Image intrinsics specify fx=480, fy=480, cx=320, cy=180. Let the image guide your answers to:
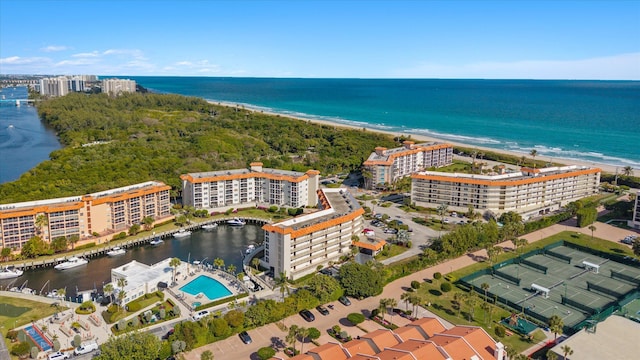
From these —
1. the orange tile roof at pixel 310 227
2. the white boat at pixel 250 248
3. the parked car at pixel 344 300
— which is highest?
the orange tile roof at pixel 310 227

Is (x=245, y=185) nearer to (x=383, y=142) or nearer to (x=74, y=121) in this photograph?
(x=383, y=142)

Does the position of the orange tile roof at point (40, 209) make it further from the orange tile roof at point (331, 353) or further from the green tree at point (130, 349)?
the orange tile roof at point (331, 353)

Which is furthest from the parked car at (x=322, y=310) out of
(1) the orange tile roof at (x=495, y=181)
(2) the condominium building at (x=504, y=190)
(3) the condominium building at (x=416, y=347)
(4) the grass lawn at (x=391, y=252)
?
(1) the orange tile roof at (x=495, y=181)

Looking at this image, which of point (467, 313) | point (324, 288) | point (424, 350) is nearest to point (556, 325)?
point (467, 313)

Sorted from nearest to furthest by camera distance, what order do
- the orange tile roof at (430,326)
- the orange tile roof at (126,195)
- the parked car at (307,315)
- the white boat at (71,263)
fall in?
the orange tile roof at (430,326)
the parked car at (307,315)
the white boat at (71,263)
the orange tile roof at (126,195)

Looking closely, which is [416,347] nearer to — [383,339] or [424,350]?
[424,350]
